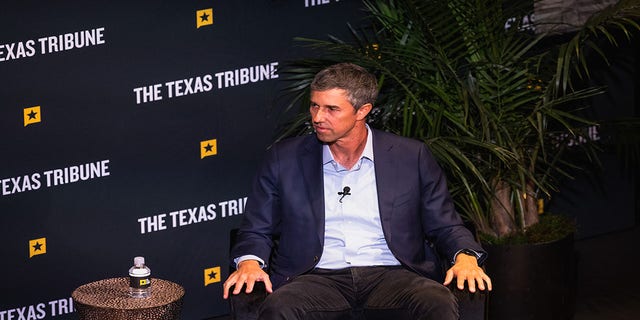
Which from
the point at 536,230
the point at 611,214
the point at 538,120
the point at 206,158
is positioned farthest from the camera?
the point at 611,214

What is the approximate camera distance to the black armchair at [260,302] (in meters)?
3.40

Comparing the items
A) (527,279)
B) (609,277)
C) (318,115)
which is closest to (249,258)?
(318,115)

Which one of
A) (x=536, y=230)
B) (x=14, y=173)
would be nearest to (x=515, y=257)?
(x=536, y=230)

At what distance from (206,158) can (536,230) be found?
158 cm

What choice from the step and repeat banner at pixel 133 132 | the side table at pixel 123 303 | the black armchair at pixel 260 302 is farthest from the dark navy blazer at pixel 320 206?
the step and repeat banner at pixel 133 132

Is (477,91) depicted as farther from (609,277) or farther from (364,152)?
(609,277)

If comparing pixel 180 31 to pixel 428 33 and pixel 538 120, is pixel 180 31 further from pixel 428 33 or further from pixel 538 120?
pixel 538 120

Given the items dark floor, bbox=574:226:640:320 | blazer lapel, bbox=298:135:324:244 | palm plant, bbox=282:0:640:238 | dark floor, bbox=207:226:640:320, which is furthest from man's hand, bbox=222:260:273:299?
dark floor, bbox=574:226:640:320

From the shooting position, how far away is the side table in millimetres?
3840

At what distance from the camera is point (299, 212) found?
375 centimetres

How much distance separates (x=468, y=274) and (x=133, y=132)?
204cm

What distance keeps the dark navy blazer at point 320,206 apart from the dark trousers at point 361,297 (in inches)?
3.7

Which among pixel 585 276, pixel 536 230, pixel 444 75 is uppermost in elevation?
pixel 444 75

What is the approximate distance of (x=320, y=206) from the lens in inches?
148
